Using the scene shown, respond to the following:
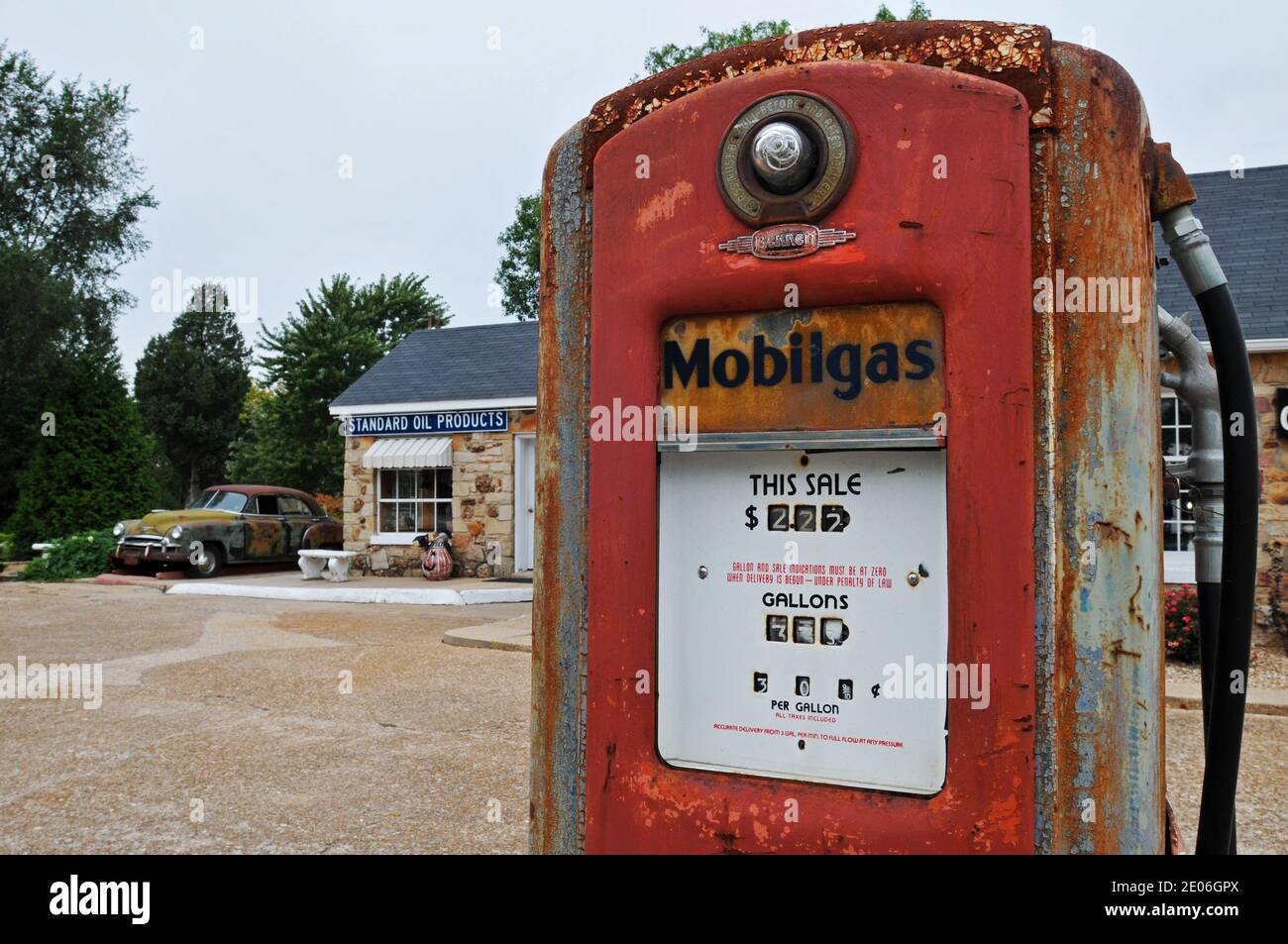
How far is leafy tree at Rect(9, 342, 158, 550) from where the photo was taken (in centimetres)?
1889


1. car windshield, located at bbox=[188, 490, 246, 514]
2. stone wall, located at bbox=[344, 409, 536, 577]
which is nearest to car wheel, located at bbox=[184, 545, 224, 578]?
car windshield, located at bbox=[188, 490, 246, 514]

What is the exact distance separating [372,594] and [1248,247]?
10.7 meters

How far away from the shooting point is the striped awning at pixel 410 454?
48.3 ft

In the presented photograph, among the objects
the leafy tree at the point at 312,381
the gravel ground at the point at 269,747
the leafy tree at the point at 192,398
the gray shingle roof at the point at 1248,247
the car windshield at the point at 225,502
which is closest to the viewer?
the gravel ground at the point at 269,747

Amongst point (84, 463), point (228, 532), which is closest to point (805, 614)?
point (228, 532)

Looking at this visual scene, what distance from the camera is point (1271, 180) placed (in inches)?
447

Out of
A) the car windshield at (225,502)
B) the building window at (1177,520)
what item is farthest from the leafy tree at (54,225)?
the building window at (1177,520)

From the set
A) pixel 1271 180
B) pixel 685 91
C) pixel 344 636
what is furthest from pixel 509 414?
pixel 685 91

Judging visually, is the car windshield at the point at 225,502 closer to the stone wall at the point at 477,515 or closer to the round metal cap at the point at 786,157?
the stone wall at the point at 477,515

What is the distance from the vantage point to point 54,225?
70.6 feet

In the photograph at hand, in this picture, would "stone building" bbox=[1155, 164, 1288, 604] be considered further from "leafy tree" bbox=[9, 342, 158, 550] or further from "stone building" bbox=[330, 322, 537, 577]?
"leafy tree" bbox=[9, 342, 158, 550]

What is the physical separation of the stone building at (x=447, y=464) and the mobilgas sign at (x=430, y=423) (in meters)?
0.02
